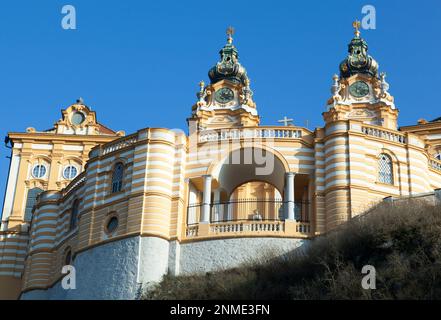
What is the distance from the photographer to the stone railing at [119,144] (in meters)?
45.9

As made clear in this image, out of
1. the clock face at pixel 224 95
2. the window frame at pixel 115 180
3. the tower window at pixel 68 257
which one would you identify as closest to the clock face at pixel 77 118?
the clock face at pixel 224 95

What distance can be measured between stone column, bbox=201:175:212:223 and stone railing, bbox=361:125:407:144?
8064 millimetres

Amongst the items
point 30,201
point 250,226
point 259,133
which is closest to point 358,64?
point 259,133

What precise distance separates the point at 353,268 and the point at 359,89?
3209cm

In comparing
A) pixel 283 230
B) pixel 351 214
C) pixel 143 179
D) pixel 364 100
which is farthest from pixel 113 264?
pixel 364 100

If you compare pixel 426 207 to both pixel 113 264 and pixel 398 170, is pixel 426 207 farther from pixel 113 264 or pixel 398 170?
Result: pixel 113 264

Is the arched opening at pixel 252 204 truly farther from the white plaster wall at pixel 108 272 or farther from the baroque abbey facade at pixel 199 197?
the white plaster wall at pixel 108 272

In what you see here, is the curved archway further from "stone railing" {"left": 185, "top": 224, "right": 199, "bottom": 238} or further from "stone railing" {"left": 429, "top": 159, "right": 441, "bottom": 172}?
"stone railing" {"left": 429, "top": 159, "right": 441, "bottom": 172}

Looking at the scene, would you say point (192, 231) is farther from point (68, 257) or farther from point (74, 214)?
point (74, 214)

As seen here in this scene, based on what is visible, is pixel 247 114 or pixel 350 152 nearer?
pixel 350 152

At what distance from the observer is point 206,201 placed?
44.2 meters

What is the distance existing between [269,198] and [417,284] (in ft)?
75.4

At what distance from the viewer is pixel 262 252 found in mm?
41750
